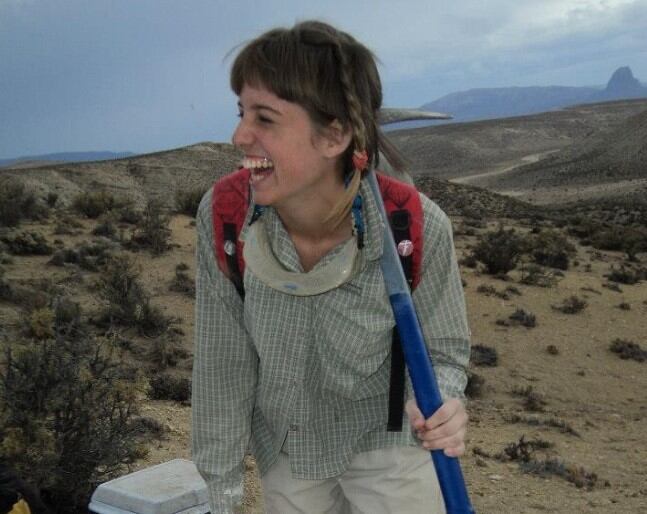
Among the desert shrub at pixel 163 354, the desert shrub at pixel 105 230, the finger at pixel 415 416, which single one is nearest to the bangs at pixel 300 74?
the finger at pixel 415 416

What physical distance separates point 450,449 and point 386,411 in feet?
0.91

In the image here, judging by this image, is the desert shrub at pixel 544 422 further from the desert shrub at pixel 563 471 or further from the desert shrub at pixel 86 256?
the desert shrub at pixel 86 256

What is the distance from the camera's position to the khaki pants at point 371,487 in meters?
1.98

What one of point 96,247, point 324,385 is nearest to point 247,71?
point 324,385

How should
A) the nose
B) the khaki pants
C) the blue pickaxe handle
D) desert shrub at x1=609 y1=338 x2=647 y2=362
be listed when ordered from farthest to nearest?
1. desert shrub at x1=609 y1=338 x2=647 y2=362
2. the khaki pants
3. the nose
4. the blue pickaxe handle

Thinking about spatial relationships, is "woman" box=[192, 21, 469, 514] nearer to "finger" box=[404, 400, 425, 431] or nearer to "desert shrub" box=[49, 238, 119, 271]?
"finger" box=[404, 400, 425, 431]

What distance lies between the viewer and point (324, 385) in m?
1.95

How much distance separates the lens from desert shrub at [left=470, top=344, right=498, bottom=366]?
8922mm

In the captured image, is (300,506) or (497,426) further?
(497,426)

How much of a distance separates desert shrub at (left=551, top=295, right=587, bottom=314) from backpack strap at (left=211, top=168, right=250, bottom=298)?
32.6ft

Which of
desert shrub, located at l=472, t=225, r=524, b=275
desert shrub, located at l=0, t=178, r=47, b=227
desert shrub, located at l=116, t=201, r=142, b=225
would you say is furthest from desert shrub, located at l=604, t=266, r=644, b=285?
desert shrub, located at l=0, t=178, r=47, b=227

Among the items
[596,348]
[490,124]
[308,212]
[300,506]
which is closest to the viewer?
[308,212]

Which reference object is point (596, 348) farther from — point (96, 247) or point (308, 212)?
point (308, 212)

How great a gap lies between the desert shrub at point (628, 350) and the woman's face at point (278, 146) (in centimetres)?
856
